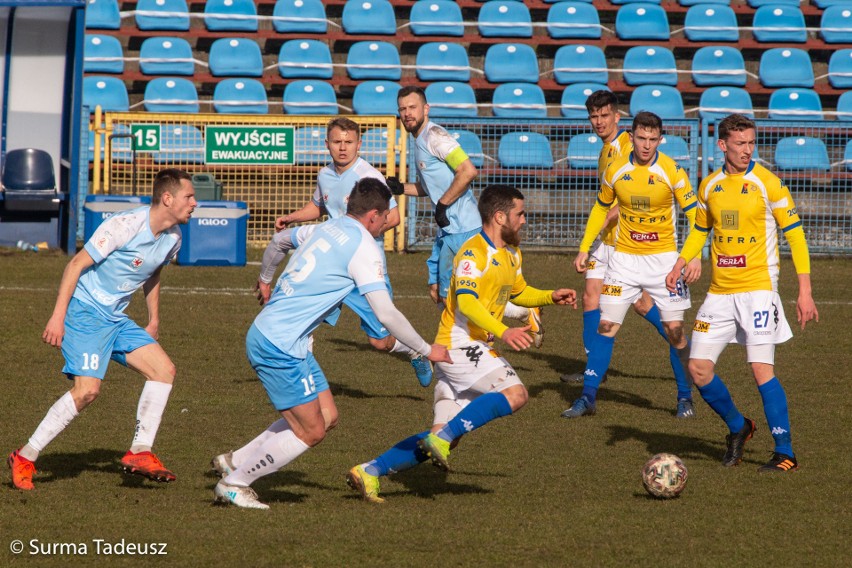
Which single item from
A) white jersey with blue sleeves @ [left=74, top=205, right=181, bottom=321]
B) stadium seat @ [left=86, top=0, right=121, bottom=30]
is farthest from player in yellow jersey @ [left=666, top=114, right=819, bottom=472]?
stadium seat @ [left=86, top=0, right=121, bottom=30]

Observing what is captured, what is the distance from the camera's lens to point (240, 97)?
21.1 meters

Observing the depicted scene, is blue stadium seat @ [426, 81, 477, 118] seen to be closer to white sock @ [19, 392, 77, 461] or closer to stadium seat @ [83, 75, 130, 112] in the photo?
stadium seat @ [83, 75, 130, 112]

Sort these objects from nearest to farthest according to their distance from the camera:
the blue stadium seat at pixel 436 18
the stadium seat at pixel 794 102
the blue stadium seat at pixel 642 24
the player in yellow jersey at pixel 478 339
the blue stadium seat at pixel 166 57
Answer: the player in yellow jersey at pixel 478 339 → the stadium seat at pixel 794 102 → the blue stadium seat at pixel 166 57 → the blue stadium seat at pixel 436 18 → the blue stadium seat at pixel 642 24

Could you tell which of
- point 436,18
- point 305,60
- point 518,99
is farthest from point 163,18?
point 518,99

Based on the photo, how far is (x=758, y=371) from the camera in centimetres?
690

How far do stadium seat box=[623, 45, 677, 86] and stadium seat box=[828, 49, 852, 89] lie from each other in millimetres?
2914

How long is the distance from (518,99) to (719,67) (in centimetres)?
397

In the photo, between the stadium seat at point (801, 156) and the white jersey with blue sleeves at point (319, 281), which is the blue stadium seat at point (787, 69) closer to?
the stadium seat at point (801, 156)

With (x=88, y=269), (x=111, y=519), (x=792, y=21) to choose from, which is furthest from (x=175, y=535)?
(x=792, y=21)

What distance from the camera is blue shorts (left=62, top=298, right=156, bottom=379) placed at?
20.5 ft

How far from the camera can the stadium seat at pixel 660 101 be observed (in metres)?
21.1

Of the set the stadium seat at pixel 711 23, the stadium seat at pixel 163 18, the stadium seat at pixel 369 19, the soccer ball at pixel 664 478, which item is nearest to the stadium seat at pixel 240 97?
the stadium seat at pixel 163 18

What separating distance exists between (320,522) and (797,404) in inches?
181

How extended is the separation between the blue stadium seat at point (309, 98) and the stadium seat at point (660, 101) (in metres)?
5.44
